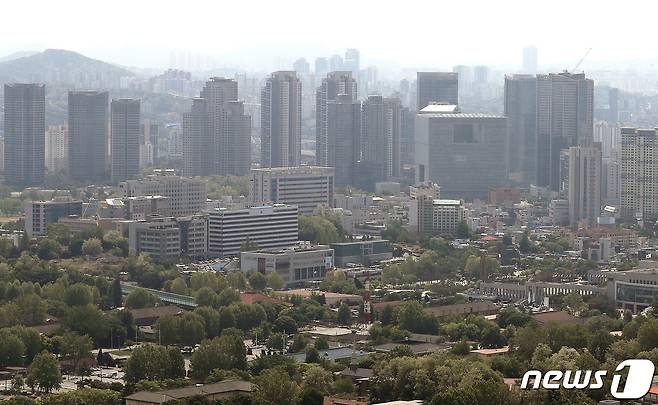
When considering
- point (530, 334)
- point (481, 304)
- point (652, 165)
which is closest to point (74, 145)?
point (652, 165)

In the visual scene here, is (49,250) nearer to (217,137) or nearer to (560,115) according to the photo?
(217,137)

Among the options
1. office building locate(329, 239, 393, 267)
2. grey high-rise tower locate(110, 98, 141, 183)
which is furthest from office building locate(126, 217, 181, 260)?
grey high-rise tower locate(110, 98, 141, 183)

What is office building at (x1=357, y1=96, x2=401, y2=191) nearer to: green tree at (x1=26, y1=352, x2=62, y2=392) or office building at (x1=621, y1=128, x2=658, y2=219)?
office building at (x1=621, y1=128, x2=658, y2=219)

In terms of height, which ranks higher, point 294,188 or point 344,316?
point 294,188

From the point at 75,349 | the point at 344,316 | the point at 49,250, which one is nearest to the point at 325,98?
the point at 49,250

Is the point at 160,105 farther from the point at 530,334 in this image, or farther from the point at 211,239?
the point at 530,334

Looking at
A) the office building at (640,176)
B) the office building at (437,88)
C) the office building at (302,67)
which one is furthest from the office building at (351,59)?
the office building at (640,176)
